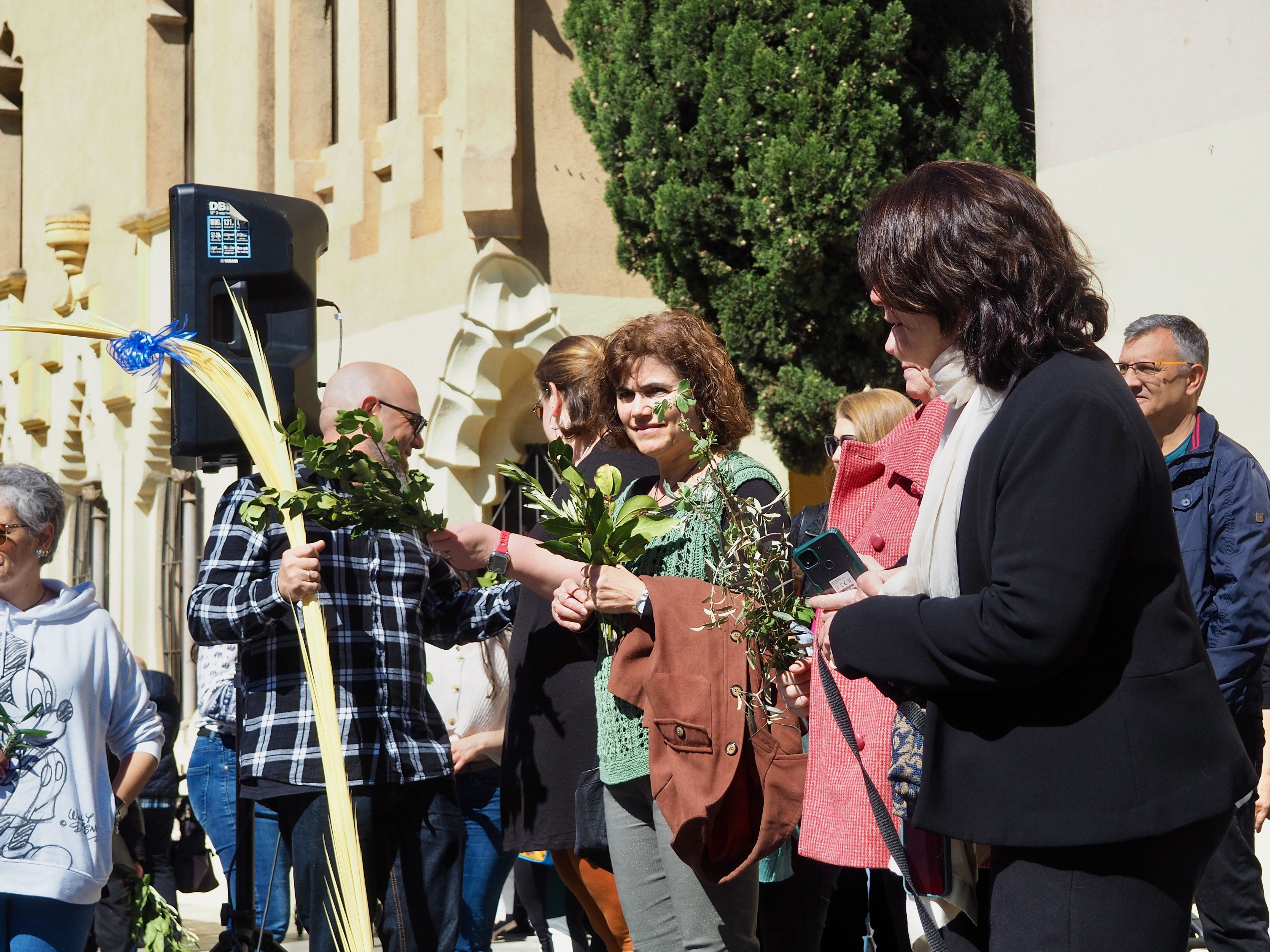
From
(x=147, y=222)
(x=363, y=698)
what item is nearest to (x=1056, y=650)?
(x=363, y=698)

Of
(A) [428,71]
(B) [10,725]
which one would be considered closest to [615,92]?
(A) [428,71]

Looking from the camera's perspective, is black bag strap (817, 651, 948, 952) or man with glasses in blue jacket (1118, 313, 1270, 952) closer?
black bag strap (817, 651, 948, 952)

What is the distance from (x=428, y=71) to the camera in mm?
10906

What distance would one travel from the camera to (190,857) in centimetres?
775

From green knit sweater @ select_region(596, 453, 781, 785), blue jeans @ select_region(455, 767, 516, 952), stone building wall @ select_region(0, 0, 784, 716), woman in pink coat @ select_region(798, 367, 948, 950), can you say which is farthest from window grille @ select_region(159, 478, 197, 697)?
woman in pink coat @ select_region(798, 367, 948, 950)

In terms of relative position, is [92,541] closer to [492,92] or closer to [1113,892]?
[492,92]

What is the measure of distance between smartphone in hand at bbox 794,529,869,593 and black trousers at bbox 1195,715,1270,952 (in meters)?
2.55

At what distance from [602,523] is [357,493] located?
0.60 meters

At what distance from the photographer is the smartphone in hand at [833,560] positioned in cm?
235

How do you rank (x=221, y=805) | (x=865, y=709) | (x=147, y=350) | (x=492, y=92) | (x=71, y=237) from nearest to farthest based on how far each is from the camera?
(x=865, y=709), (x=147, y=350), (x=221, y=805), (x=492, y=92), (x=71, y=237)

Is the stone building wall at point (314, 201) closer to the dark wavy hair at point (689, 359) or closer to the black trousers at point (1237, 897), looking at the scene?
the black trousers at point (1237, 897)

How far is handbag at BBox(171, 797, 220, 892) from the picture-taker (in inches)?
303

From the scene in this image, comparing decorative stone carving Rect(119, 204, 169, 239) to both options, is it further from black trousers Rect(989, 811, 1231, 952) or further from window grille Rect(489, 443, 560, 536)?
black trousers Rect(989, 811, 1231, 952)

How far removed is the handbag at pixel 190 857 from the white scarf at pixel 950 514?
6.05 meters
